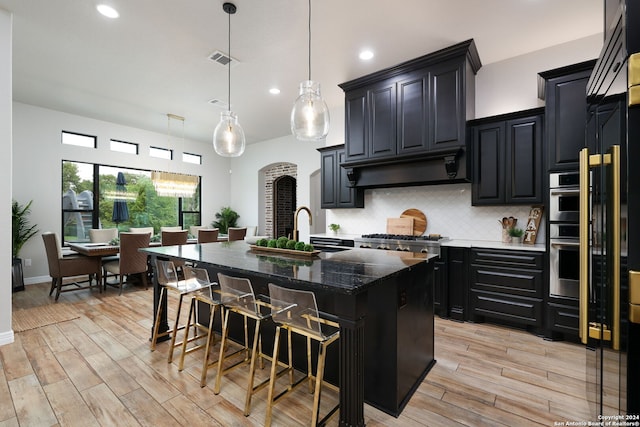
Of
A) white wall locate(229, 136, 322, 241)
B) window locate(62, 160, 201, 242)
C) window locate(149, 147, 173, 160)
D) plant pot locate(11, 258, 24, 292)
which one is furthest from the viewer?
window locate(149, 147, 173, 160)

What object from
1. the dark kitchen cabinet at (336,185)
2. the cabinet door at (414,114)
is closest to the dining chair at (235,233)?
the dark kitchen cabinet at (336,185)

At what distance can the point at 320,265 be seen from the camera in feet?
6.66

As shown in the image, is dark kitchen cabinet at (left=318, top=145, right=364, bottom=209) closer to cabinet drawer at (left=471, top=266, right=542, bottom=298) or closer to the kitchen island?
cabinet drawer at (left=471, top=266, right=542, bottom=298)

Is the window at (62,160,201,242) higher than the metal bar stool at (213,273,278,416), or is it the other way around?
the window at (62,160,201,242)

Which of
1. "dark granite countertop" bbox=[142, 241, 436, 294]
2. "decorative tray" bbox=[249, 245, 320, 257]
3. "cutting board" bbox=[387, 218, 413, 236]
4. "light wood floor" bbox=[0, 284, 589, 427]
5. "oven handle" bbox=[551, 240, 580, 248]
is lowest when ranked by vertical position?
"light wood floor" bbox=[0, 284, 589, 427]

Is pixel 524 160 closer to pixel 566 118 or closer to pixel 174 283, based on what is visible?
pixel 566 118

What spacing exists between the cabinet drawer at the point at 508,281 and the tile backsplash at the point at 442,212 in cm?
62

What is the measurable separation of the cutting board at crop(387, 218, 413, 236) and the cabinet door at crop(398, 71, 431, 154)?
1035 millimetres

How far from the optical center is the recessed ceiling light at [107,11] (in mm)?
2734

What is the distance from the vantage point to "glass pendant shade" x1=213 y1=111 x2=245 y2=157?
3.11 metres

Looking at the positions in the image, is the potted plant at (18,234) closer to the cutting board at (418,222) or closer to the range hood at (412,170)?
the range hood at (412,170)

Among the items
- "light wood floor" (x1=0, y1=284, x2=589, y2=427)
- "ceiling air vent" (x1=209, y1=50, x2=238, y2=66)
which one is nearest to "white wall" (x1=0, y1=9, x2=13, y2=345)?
"light wood floor" (x1=0, y1=284, x2=589, y2=427)

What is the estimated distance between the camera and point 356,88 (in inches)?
169

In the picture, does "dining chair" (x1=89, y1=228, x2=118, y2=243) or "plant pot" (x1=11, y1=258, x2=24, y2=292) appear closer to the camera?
"plant pot" (x1=11, y1=258, x2=24, y2=292)
